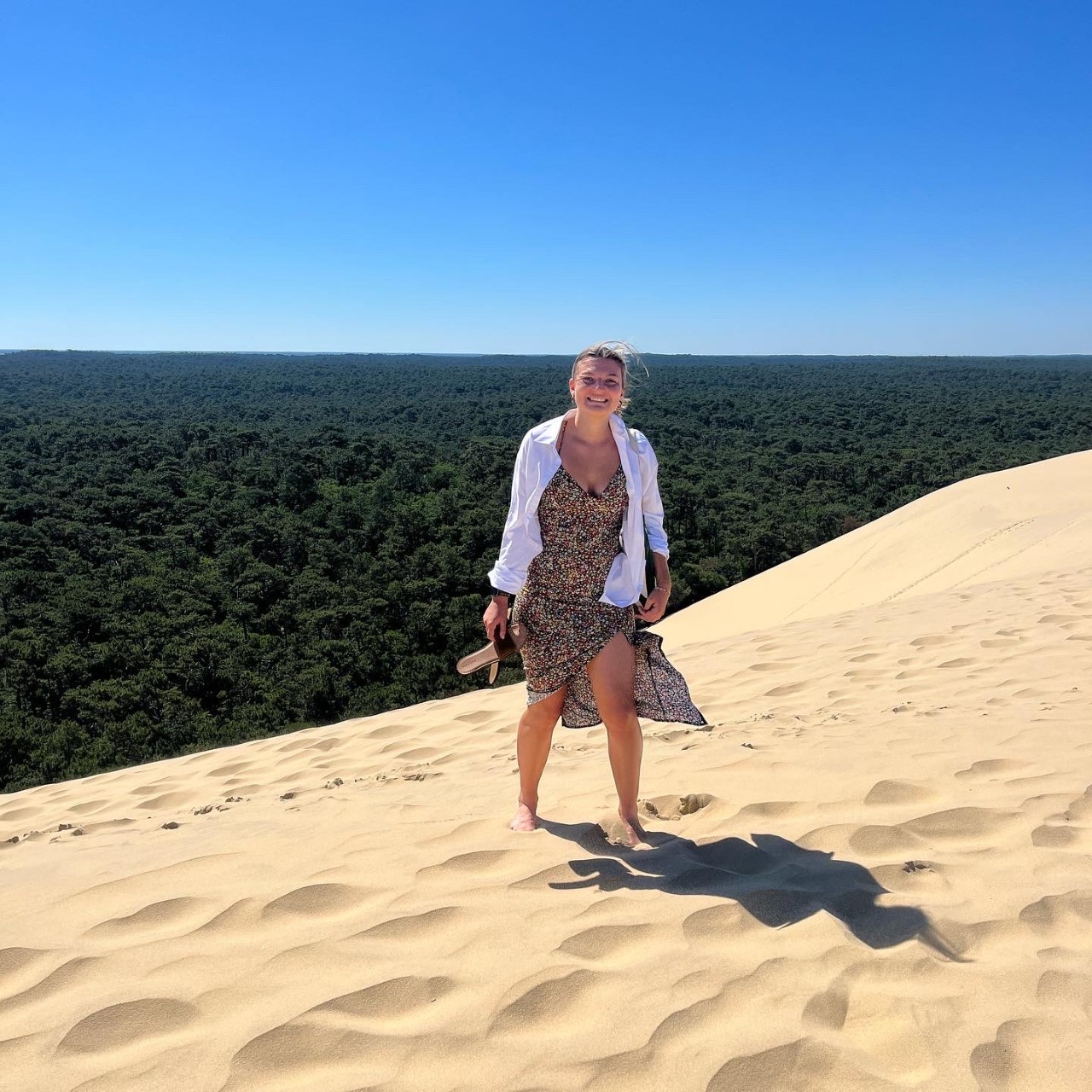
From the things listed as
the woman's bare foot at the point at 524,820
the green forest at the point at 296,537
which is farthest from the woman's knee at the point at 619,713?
the green forest at the point at 296,537

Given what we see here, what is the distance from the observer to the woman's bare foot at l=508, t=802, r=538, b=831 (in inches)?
106

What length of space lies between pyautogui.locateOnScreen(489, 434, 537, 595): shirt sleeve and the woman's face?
0.67 ft

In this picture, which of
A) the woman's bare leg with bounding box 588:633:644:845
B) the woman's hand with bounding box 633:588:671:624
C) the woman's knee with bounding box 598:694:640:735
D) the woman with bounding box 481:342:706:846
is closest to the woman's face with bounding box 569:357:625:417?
the woman with bounding box 481:342:706:846

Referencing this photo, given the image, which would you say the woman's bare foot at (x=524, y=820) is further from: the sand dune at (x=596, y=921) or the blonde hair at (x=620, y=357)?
the blonde hair at (x=620, y=357)

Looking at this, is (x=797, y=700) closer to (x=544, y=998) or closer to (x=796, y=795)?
(x=796, y=795)

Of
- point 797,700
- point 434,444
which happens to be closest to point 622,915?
point 797,700

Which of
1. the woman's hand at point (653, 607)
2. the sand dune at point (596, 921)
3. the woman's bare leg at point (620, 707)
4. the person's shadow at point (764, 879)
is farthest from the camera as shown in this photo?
the woman's hand at point (653, 607)

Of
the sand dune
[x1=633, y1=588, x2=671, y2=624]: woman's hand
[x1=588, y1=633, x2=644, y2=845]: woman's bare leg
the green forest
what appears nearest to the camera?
the sand dune

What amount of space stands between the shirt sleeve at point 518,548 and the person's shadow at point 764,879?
2.60ft

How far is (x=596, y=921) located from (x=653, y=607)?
3.03 ft

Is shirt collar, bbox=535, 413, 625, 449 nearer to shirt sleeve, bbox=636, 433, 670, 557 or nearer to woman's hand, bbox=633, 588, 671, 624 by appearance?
shirt sleeve, bbox=636, 433, 670, 557

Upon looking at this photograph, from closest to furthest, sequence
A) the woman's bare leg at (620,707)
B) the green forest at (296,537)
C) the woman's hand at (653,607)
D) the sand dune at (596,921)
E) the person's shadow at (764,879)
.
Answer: the sand dune at (596,921), the person's shadow at (764,879), the woman's bare leg at (620,707), the woman's hand at (653,607), the green forest at (296,537)

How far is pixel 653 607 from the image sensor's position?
2648mm

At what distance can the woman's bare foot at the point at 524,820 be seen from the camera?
2.69 metres
